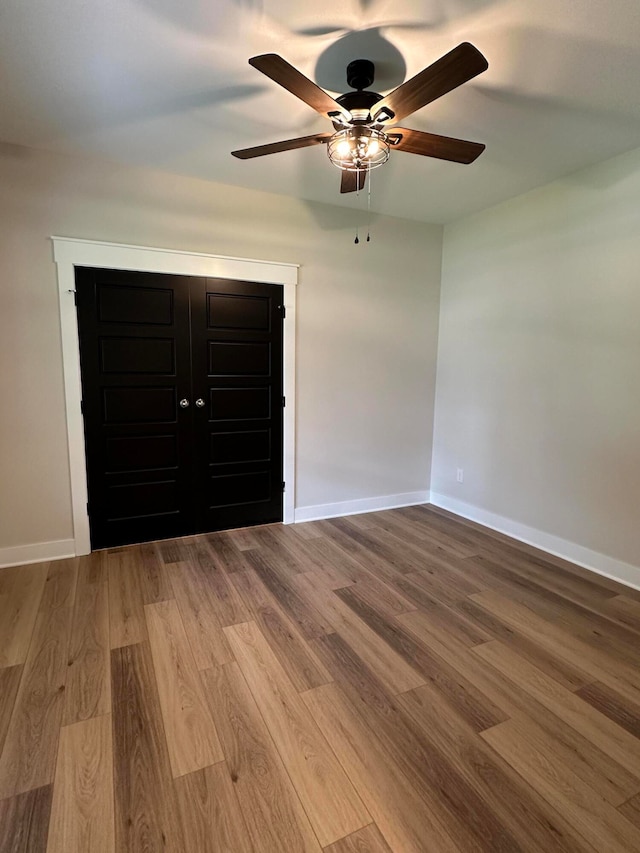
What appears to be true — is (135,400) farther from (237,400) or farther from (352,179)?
(352,179)

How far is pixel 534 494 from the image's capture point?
3273 mm

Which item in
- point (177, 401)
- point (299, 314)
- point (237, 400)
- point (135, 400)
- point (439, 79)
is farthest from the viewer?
point (299, 314)

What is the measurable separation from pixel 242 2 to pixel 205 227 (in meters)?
1.68

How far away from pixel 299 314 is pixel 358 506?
183cm

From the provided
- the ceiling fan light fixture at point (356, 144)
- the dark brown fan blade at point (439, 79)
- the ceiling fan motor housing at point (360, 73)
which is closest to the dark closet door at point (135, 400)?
the ceiling fan light fixture at point (356, 144)

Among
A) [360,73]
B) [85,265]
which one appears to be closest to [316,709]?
[360,73]

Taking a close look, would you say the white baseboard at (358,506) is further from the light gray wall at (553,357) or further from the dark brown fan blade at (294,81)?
the dark brown fan blade at (294,81)

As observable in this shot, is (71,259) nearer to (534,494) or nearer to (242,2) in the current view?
(242,2)

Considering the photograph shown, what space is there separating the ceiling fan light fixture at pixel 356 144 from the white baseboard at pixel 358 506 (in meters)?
2.65

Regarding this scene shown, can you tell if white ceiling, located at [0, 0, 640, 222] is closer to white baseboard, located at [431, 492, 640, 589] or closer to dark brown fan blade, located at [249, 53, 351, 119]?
dark brown fan blade, located at [249, 53, 351, 119]

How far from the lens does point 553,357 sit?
3.09 meters

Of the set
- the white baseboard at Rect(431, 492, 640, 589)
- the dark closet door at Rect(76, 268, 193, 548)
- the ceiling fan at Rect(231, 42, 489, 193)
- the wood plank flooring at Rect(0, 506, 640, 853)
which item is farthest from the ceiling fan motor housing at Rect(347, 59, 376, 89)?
the white baseboard at Rect(431, 492, 640, 589)

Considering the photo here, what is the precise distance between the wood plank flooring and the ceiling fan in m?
2.35

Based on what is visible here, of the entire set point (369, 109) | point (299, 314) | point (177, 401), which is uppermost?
point (369, 109)
